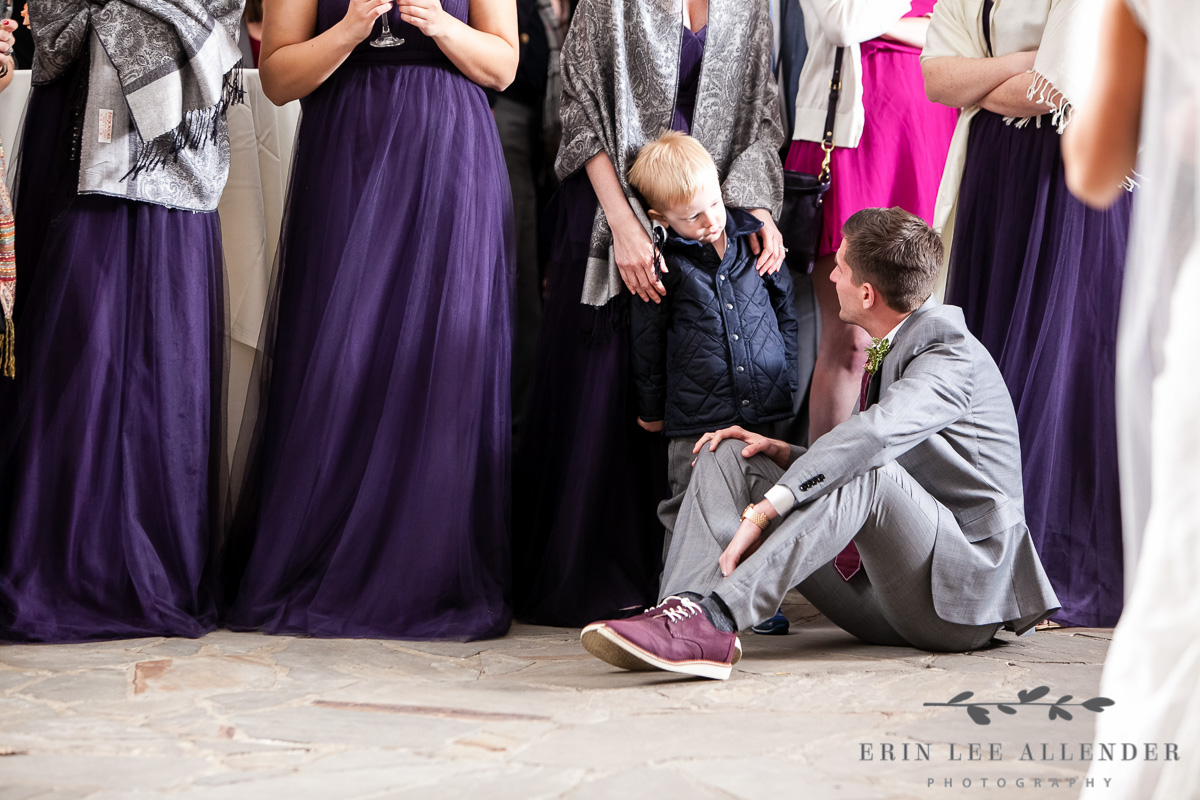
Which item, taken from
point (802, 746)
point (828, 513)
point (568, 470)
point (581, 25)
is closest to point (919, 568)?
point (828, 513)

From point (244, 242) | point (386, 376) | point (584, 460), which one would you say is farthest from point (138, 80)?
point (584, 460)

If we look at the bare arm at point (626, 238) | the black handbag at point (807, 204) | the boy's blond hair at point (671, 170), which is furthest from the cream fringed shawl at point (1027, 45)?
the bare arm at point (626, 238)

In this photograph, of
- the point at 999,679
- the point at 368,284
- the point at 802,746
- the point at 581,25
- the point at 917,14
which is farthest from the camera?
the point at 917,14

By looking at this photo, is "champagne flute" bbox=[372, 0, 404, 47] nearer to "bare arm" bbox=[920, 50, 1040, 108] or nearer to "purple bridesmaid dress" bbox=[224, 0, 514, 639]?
"purple bridesmaid dress" bbox=[224, 0, 514, 639]

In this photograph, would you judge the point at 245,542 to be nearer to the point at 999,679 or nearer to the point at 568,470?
the point at 568,470

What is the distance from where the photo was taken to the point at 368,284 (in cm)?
274

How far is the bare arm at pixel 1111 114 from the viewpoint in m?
1.27

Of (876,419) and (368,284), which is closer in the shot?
(876,419)

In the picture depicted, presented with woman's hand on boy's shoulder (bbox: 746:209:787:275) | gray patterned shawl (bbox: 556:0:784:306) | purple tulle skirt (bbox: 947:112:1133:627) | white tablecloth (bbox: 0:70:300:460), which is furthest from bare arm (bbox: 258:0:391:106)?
purple tulle skirt (bbox: 947:112:1133:627)

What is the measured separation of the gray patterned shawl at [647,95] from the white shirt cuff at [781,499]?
0.84 m

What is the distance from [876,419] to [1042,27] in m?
1.20

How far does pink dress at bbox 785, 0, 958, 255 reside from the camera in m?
3.10

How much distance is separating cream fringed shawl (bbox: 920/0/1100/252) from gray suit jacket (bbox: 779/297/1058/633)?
620mm

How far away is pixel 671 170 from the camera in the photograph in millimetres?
2699
